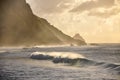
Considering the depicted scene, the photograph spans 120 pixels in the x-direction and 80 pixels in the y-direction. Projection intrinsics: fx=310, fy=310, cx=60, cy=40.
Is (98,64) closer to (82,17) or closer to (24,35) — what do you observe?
(82,17)

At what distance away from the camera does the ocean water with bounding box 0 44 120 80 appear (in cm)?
896

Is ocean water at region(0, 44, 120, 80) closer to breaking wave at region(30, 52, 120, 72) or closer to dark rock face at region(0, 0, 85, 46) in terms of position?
breaking wave at region(30, 52, 120, 72)

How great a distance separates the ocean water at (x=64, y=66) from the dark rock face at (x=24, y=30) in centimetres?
39

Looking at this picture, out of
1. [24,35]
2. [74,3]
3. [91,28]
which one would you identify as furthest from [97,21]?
[24,35]

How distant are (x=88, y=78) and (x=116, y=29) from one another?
1.59m

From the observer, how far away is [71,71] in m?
9.59

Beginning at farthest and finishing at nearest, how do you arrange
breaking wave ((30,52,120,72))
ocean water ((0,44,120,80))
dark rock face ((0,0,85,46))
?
dark rock face ((0,0,85,46))
breaking wave ((30,52,120,72))
ocean water ((0,44,120,80))

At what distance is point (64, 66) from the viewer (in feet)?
34.4

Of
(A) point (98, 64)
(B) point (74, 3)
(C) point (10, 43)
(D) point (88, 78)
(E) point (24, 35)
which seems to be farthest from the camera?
(C) point (10, 43)

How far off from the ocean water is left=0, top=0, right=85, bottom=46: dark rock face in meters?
0.39

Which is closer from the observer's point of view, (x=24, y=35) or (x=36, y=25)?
(x=36, y=25)

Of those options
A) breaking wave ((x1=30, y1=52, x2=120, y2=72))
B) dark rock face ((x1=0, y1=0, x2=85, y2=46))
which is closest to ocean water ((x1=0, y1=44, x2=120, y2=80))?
breaking wave ((x1=30, y1=52, x2=120, y2=72))

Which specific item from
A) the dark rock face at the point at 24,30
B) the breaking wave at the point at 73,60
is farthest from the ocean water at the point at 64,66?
the dark rock face at the point at 24,30

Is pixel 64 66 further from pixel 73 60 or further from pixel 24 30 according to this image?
pixel 24 30
